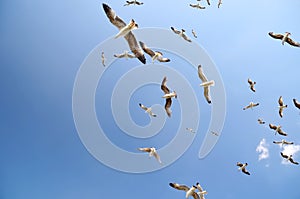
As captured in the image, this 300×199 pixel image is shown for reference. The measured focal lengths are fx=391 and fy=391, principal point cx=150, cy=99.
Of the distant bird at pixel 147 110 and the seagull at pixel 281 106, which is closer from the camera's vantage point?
the seagull at pixel 281 106

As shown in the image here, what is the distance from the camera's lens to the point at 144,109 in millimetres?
20922

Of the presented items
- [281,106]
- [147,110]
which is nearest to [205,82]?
[147,110]

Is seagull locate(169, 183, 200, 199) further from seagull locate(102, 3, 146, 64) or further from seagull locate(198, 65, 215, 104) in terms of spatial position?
seagull locate(102, 3, 146, 64)

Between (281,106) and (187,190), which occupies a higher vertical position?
(281,106)

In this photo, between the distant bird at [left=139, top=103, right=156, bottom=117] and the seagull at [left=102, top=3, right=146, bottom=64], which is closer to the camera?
the seagull at [left=102, top=3, right=146, bottom=64]

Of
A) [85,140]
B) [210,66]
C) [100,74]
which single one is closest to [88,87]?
[100,74]

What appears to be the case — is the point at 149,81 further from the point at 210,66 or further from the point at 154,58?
the point at 154,58

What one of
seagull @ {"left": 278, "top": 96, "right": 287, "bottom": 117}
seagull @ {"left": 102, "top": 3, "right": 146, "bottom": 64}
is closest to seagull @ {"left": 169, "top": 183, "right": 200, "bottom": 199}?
Result: seagull @ {"left": 278, "top": 96, "right": 287, "bottom": 117}

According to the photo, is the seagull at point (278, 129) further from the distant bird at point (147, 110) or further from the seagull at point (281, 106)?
the distant bird at point (147, 110)

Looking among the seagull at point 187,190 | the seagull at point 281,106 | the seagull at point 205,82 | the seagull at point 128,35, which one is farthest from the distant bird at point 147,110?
the seagull at point 128,35

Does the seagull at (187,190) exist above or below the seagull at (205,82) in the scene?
below

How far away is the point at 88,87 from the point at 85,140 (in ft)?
10.1

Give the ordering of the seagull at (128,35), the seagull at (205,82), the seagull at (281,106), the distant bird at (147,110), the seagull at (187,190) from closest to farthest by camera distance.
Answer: the seagull at (128,35)
the seagull at (205,82)
the seagull at (187,190)
the seagull at (281,106)
the distant bird at (147,110)

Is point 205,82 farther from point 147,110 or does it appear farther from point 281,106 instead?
point 281,106
